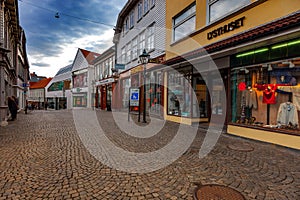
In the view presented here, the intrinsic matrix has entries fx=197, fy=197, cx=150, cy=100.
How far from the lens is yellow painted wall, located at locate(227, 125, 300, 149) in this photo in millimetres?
5711

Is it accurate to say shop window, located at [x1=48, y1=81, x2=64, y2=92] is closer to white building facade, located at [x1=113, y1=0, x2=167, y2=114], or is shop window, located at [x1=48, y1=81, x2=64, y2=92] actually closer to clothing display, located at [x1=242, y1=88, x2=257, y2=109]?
white building facade, located at [x1=113, y1=0, x2=167, y2=114]

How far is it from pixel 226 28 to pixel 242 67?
1731mm

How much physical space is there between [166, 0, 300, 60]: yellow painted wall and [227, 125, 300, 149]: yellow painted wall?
144 inches

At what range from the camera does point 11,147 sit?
580 centimetres

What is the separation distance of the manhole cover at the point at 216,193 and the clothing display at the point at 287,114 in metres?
4.34

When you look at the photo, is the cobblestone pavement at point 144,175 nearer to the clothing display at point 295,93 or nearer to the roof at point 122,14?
the clothing display at point 295,93

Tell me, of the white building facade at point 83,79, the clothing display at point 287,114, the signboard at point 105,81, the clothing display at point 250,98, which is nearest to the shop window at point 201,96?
the clothing display at point 250,98

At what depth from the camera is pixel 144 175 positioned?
384cm

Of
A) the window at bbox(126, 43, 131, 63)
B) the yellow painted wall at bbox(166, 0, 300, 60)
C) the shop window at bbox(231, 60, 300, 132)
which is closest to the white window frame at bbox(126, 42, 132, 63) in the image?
the window at bbox(126, 43, 131, 63)

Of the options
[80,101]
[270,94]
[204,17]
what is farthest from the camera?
[80,101]

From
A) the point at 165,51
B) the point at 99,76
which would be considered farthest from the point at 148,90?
the point at 99,76

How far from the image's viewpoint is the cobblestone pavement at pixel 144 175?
3.12 meters

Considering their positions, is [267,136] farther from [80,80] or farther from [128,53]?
[80,80]

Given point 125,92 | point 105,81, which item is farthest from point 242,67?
point 105,81
